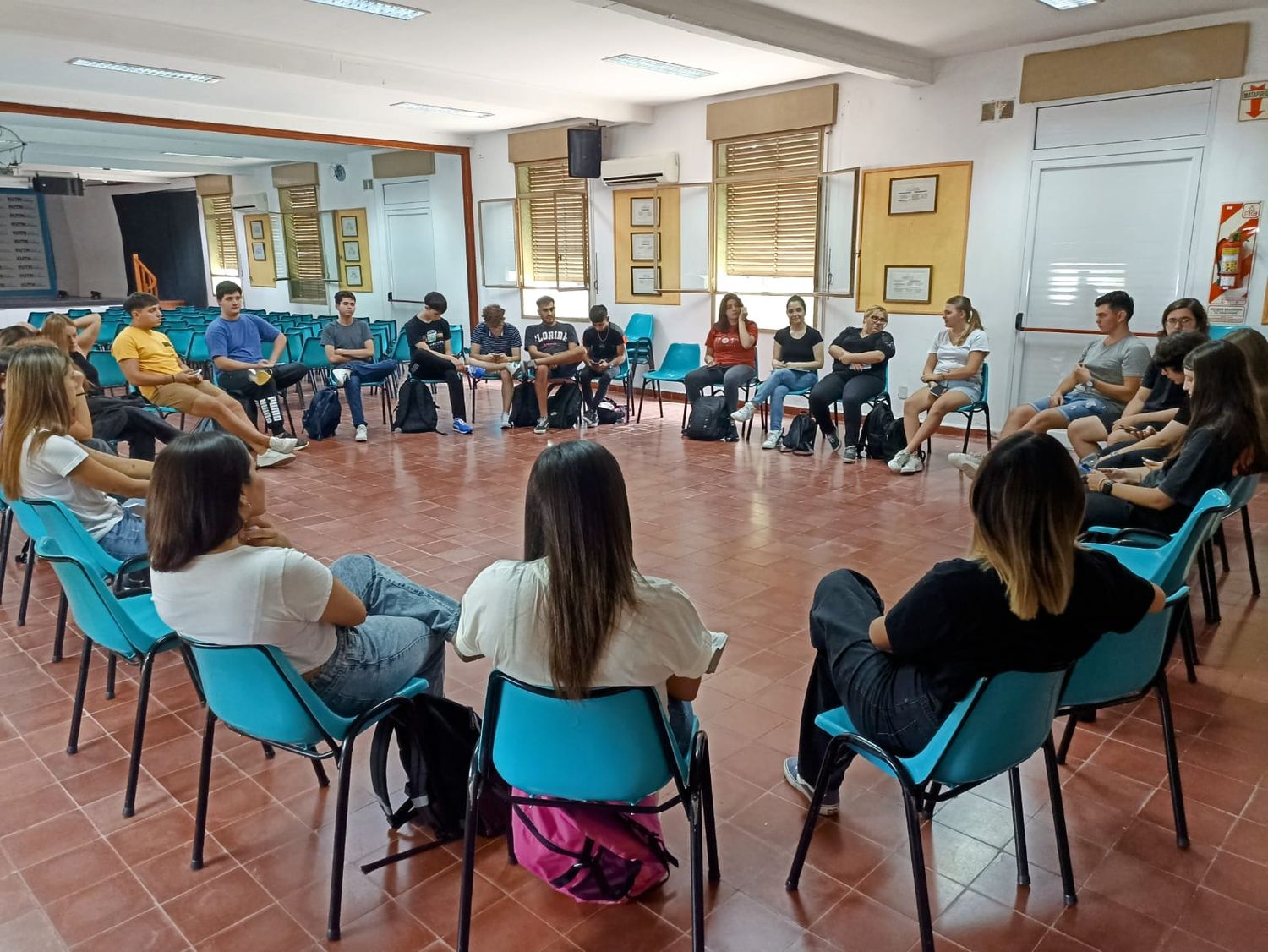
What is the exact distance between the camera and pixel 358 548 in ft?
15.3

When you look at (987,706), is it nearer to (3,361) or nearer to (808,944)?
(808,944)

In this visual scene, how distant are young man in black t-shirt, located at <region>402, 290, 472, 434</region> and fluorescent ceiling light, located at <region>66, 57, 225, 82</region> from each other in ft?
8.94

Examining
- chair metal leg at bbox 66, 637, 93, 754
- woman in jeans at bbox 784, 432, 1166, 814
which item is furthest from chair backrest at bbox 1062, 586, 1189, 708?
chair metal leg at bbox 66, 637, 93, 754

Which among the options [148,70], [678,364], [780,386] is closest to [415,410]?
[678,364]

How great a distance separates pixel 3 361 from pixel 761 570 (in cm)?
357

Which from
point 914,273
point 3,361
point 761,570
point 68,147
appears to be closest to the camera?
point 3,361

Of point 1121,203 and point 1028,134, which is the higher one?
point 1028,134

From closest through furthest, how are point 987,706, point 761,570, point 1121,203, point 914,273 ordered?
1. point 987,706
2. point 761,570
3. point 1121,203
4. point 914,273

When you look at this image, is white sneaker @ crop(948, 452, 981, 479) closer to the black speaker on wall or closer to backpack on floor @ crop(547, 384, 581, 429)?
backpack on floor @ crop(547, 384, 581, 429)

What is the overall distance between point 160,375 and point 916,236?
5960mm

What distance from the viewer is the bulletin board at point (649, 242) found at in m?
9.46

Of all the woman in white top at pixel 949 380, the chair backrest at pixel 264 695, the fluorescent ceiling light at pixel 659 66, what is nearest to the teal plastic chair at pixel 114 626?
the chair backrest at pixel 264 695

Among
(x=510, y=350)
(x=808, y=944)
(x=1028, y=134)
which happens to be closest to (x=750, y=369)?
(x=510, y=350)

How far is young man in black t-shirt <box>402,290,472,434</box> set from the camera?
25.7 feet
